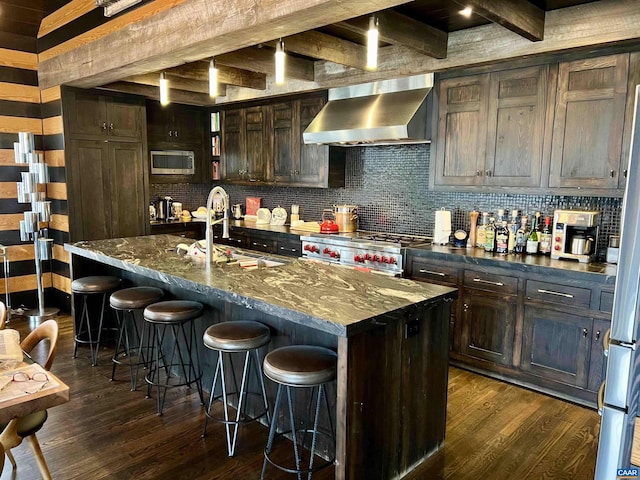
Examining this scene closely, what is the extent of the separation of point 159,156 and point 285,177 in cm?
176

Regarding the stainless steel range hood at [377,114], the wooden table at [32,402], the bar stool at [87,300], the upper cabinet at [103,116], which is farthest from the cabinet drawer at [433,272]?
the upper cabinet at [103,116]

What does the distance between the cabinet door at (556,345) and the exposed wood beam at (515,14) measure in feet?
6.19

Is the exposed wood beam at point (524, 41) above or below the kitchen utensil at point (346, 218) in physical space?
above

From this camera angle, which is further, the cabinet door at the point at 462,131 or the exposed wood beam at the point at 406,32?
the cabinet door at the point at 462,131

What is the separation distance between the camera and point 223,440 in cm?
274

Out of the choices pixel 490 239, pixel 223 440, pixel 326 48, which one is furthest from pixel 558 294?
pixel 326 48

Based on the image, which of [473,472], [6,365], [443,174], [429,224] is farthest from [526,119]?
[6,365]

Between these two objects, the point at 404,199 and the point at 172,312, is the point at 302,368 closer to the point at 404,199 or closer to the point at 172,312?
the point at 172,312

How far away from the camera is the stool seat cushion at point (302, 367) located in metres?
2.13

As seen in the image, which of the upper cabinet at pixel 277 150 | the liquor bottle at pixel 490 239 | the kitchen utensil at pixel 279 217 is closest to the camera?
the liquor bottle at pixel 490 239

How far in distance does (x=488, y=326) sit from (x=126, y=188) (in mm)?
4155

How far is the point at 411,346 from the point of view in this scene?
2.37 meters

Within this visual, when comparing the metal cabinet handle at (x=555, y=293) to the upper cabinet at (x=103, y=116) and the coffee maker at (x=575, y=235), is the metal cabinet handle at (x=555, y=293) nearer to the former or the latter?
the coffee maker at (x=575, y=235)

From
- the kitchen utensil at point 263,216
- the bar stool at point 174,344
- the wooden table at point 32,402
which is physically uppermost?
the kitchen utensil at point 263,216
